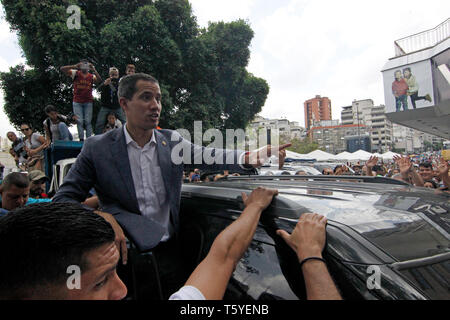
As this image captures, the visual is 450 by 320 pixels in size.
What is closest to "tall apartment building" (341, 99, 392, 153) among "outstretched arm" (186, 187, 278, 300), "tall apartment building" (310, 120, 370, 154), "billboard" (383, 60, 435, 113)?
"tall apartment building" (310, 120, 370, 154)

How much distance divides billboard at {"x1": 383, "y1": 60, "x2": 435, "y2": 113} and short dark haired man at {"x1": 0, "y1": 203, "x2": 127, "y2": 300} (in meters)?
23.6

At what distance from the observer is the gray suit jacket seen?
1.59 meters

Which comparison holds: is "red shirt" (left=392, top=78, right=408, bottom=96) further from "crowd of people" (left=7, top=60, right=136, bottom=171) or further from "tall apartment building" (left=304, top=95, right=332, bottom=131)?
"tall apartment building" (left=304, top=95, right=332, bottom=131)

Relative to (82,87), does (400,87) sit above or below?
above

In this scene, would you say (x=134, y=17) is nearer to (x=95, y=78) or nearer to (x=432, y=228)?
(x=95, y=78)

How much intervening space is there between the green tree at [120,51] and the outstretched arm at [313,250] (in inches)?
389

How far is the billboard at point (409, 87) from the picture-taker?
63.3 feet

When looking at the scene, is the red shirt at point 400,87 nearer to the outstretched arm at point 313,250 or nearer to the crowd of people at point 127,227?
the crowd of people at point 127,227

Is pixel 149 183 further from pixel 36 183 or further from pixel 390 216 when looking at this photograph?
pixel 36 183

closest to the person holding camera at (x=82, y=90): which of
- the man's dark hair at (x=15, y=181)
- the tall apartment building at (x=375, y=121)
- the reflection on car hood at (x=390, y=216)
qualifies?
the man's dark hair at (x=15, y=181)

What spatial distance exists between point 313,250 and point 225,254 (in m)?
0.35

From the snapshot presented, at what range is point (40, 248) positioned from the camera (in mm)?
730

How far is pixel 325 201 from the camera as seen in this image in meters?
1.29

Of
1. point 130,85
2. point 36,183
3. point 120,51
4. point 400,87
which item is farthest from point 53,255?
point 400,87
